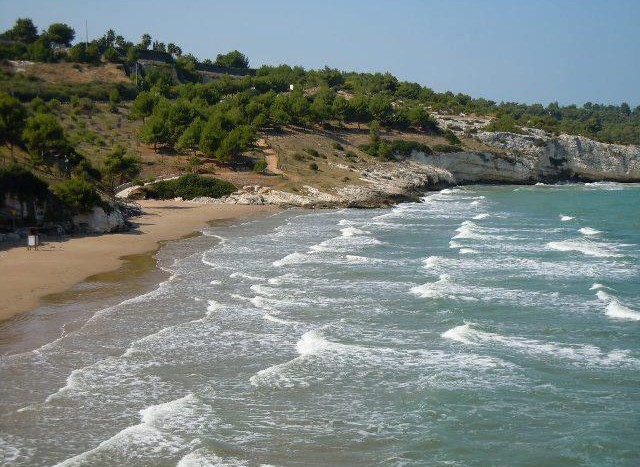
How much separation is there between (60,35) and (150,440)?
101m

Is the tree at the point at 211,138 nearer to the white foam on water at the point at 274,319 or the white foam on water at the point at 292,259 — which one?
the white foam on water at the point at 292,259

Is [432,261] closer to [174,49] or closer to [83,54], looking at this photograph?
[83,54]

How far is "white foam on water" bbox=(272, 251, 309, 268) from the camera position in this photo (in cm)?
3544

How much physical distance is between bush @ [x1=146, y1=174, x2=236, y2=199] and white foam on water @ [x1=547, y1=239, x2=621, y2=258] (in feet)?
94.5

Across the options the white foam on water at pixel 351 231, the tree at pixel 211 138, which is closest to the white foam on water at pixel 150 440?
the white foam on water at pixel 351 231

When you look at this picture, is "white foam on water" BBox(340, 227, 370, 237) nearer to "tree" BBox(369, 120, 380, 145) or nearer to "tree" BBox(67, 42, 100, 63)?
"tree" BBox(369, 120, 380, 145)

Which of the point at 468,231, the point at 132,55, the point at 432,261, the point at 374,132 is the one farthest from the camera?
the point at 132,55

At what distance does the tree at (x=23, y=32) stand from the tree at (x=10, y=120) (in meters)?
64.4

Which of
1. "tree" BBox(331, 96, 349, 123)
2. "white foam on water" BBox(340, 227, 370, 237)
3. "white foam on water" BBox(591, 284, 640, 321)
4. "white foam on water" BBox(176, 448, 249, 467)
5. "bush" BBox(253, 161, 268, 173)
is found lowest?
"white foam on water" BBox(176, 448, 249, 467)

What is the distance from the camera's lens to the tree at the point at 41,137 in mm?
45750

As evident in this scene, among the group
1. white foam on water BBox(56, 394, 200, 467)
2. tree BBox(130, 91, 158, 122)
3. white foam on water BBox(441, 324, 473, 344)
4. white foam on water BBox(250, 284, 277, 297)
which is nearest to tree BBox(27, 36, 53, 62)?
tree BBox(130, 91, 158, 122)

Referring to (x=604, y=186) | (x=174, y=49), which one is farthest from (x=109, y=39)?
(x=604, y=186)

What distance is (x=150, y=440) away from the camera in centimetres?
1545

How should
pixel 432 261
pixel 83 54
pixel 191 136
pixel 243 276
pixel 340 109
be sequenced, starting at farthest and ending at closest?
pixel 83 54
pixel 340 109
pixel 191 136
pixel 432 261
pixel 243 276
